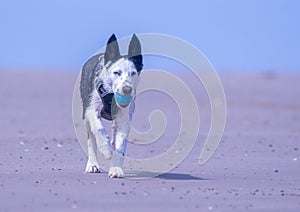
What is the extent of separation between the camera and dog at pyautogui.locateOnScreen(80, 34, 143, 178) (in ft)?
45.1

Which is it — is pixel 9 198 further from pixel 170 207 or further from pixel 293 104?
pixel 293 104

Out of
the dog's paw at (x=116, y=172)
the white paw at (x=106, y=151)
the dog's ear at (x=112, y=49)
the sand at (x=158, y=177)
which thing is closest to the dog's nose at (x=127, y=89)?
the dog's ear at (x=112, y=49)

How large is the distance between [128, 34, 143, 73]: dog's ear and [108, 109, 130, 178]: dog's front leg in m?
0.69

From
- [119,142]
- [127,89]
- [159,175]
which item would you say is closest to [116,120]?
[119,142]

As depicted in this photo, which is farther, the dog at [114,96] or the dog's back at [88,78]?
the dog's back at [88,78]

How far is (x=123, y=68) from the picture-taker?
1374cm

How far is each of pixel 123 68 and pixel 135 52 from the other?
13.1 inches

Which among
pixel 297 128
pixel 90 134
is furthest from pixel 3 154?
pixel 297 128

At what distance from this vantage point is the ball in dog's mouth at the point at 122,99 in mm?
13680

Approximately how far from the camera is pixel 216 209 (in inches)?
458

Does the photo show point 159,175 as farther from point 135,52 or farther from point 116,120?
point 135,52

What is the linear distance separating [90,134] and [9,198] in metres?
3.02

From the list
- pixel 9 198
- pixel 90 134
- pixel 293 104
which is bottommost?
pixel 9 198

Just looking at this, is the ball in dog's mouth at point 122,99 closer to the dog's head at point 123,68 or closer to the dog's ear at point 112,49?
the dog's head at point 123,68
